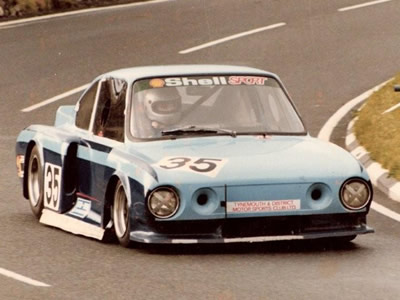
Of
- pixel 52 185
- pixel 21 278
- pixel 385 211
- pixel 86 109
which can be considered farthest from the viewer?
pixel 385 211

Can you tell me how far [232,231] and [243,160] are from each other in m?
0.54

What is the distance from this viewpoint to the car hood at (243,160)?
11.2 metres

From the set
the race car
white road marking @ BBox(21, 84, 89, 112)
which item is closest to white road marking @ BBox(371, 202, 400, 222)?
the race car

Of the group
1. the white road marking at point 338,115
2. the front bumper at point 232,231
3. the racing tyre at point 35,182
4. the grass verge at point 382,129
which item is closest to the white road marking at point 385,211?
the grass verge at point 382,129

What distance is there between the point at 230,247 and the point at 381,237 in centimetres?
131

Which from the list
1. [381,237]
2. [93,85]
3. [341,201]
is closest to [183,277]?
[341,201]

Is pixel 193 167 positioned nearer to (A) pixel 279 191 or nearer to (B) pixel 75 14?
(A) pixel 279 191

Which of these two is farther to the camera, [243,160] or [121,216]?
[121,216]

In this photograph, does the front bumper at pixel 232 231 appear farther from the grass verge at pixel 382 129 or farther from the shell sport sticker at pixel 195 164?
the grass verge at pixel 382 129

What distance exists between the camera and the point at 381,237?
1230 cm

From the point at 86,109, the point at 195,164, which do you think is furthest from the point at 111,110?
the point at 195,164

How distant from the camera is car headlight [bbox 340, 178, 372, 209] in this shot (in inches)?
451

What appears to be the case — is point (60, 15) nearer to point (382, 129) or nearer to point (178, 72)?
point (382, 129)

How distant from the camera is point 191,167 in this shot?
37.1 ft
